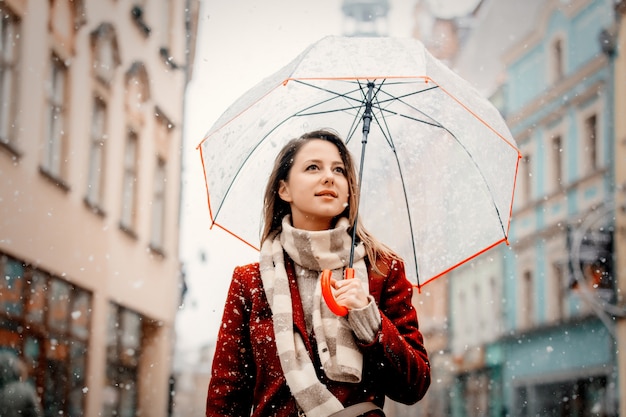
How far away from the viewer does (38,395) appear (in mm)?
10422

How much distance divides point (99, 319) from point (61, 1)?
3.77m

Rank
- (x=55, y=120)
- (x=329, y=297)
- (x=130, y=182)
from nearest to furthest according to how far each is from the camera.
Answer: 1. (x=329, y=297)
2. (x=55, y=120)
3. (x=130, y=182)

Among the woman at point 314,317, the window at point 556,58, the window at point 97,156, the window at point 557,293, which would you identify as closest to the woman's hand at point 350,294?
the woman at point 314,317

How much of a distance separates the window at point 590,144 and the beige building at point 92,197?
25.3ft

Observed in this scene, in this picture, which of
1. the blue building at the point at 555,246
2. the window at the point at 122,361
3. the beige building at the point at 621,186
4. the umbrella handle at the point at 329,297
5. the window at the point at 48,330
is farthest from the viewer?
the blue building at the point at 555,246

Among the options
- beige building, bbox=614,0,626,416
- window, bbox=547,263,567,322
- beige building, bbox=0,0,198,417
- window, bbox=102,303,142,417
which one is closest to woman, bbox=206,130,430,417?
beige building, bbox=0,0,198,417

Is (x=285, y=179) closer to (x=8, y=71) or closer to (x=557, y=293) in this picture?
(x=8, y=71)

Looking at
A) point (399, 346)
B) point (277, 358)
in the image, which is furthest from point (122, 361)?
point (399, 346)

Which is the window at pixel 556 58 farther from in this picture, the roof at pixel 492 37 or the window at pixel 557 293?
the window at pixel 557 293

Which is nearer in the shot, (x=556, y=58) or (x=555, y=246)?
(x=555, y=246)

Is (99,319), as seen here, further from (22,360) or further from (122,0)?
(122,0)

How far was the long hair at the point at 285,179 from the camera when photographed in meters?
2.69

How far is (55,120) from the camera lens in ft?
36.0

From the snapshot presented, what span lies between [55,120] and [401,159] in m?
8.31
